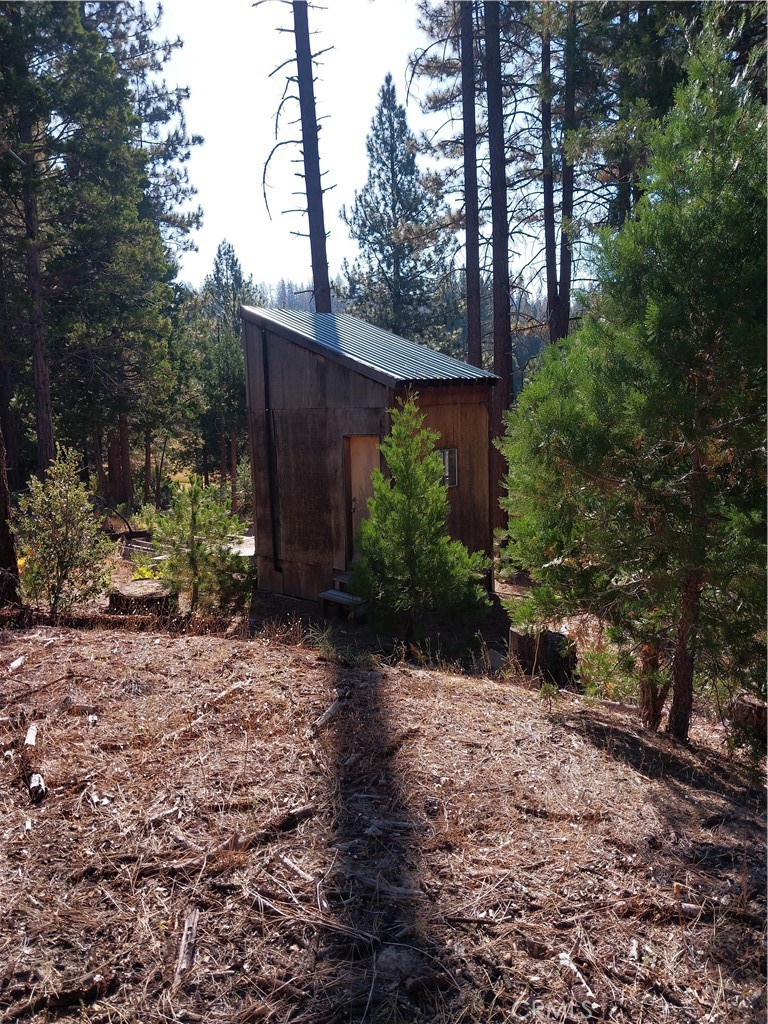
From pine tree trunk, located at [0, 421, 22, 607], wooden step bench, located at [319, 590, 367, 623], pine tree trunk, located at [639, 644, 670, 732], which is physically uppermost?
pine tree trunk, located at [0, 421, 22, 607]

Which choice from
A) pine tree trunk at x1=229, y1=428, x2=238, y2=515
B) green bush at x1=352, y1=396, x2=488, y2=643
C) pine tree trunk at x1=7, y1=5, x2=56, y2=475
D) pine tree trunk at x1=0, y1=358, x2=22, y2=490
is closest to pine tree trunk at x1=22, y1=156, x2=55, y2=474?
pine tree trunk at x1=7, y1=5, x2=56, y2=475

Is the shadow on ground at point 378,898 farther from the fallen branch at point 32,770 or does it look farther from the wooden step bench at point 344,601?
the wooden step bench at point 344,601

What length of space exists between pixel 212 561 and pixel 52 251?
13.0 meters

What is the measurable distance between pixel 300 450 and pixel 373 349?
1915mm

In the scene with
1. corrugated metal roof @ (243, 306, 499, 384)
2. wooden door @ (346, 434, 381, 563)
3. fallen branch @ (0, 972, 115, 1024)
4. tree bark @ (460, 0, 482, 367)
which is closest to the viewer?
fallen branch @ (0, 972, 115, 1024)

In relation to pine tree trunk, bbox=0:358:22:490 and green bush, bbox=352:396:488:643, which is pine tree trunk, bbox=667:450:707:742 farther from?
pine tree trunk, bbox=0:358:22:490

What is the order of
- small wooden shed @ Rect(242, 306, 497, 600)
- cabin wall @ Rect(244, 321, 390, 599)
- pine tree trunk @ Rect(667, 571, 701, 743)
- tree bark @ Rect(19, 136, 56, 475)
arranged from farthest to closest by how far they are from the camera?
tree bark @ Rect(19, 136, 56, 475)
cabin wall @ Rect(244, 321, 390, 599)
small wooden shed @ Rect(242, 306, 497, 600)
pine tree trunk @ Rect(667, 571, 701, 743)

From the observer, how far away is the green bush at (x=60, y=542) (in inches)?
321

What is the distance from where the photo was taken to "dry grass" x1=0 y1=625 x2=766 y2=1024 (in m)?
2.68

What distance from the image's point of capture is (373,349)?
12.2 meters

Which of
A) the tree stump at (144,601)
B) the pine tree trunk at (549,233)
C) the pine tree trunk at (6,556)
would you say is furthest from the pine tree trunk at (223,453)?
the pine tree trunk at (6,556)

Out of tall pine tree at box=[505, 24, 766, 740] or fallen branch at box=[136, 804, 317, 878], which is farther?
tall pine tree at box=[505, 24, 766, 740]

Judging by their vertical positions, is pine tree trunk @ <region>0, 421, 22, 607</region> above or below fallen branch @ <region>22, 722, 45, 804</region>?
above

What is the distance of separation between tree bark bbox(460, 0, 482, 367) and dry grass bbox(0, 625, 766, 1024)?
13.1m
